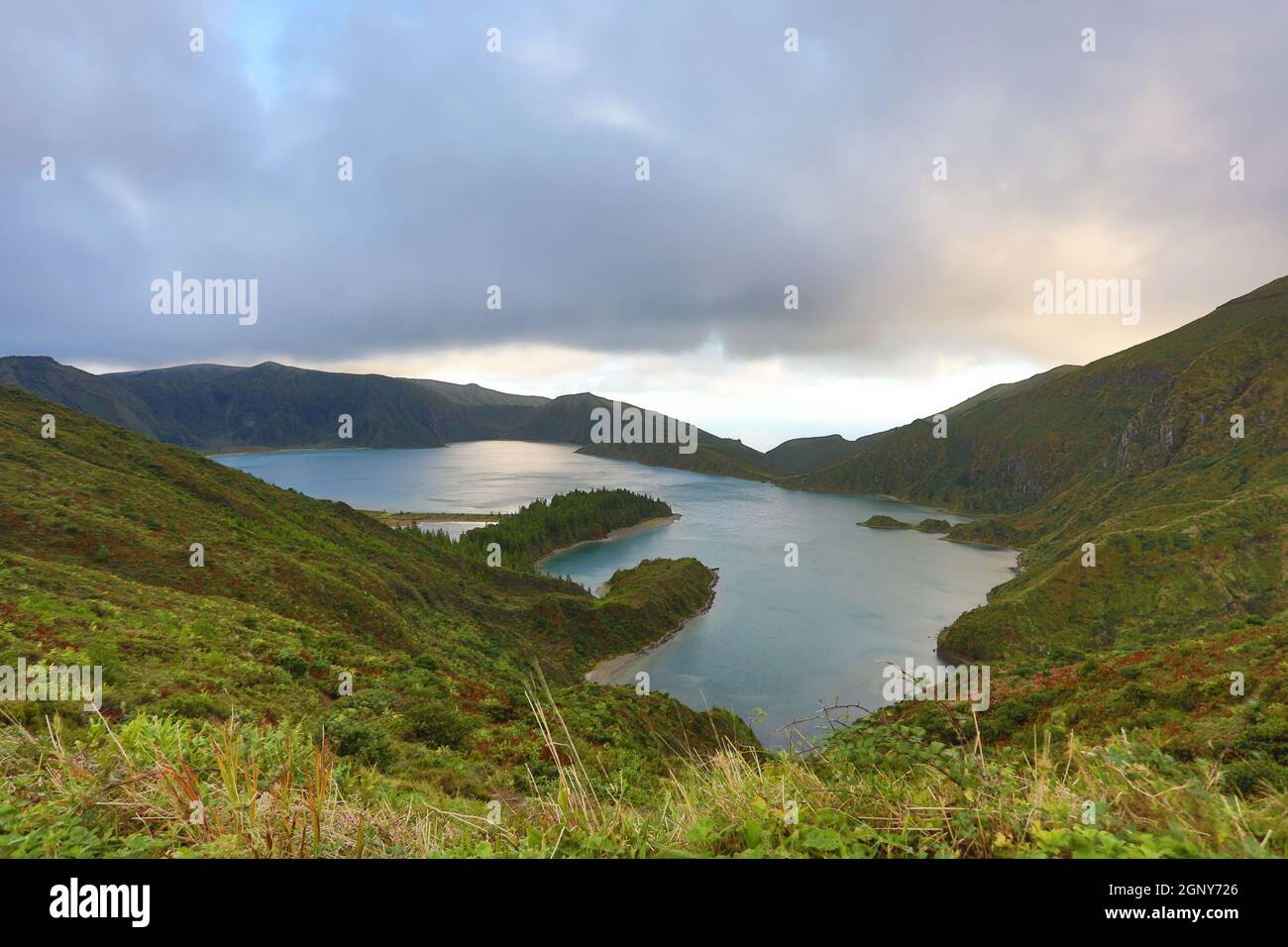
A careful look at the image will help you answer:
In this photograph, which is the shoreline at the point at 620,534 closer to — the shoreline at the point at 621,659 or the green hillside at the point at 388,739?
the shoreline at the point at 621,659

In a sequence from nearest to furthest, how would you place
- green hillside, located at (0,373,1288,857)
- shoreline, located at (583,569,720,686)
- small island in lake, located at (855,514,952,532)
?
green hillside, located at (0,373,1288,857), shoreline, located at (583,569,720,686), small island in lake, located at (855,514,952,532)

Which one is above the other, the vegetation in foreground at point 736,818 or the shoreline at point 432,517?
the vegetation in foreground at point 736,818

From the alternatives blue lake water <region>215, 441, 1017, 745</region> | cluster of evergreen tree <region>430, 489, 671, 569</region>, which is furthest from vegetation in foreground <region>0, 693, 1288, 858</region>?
cluster of evergreen tree <region>430, 489, 671, 569</region>

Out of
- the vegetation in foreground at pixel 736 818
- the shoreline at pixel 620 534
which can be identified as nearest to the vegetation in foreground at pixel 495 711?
the vegetation in foreground at pixel 736 818

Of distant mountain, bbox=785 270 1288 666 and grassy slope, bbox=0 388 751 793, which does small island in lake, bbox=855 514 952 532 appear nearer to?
distant mountain, bbox=785 270 1288 666

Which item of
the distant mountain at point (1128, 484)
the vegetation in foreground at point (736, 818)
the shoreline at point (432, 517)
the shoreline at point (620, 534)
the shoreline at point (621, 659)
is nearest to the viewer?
the vegetation in foreground at point (736, 818)

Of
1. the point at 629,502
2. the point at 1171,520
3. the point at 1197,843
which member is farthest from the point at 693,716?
the point at 629,502
